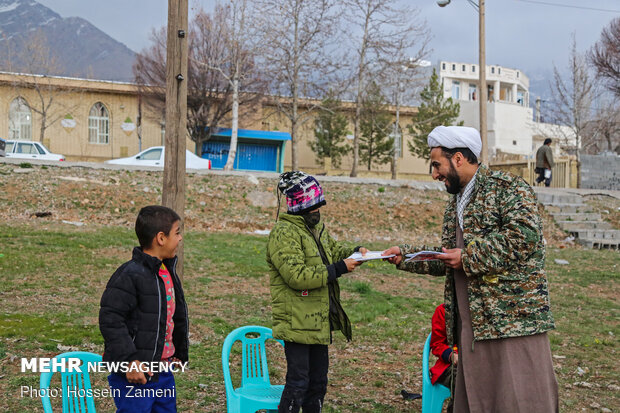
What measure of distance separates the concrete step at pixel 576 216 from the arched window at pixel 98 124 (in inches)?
1069

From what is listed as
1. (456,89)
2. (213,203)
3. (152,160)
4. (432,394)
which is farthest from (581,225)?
(456,89)

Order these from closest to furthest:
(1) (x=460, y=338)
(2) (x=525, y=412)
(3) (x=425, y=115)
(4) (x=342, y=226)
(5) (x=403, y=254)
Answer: (2) (x=525, y=412)
(1) (x=460, y=338)
(5) (x=403, y=254)
(4) (x=342, y=226)
(3) (x=425, y=115)

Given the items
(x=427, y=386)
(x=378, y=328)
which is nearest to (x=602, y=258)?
(x=378, y=328)

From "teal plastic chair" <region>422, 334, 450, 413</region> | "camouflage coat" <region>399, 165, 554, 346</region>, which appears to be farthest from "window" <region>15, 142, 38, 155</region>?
"camouflage coat" <region>399, 165, 554, 346</region>

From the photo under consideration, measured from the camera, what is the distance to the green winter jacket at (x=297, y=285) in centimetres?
374

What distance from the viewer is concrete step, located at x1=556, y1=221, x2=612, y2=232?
60.3 feet

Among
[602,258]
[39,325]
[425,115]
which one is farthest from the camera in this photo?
[425,115]

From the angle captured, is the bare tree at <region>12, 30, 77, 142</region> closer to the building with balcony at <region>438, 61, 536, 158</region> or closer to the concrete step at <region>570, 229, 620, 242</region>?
the concrete step at <region>570, 229, 620, 242</region>

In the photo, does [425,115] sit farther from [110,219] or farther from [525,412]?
[525,412]

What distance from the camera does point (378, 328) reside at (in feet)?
26.0

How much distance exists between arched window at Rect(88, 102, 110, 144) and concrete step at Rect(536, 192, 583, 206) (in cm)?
2617

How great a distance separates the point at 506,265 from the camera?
10.3 feet

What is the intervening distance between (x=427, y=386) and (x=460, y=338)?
1.26 m

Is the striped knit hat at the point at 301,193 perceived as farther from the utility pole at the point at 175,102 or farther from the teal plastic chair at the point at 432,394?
the utility pole at the point at 175,102
